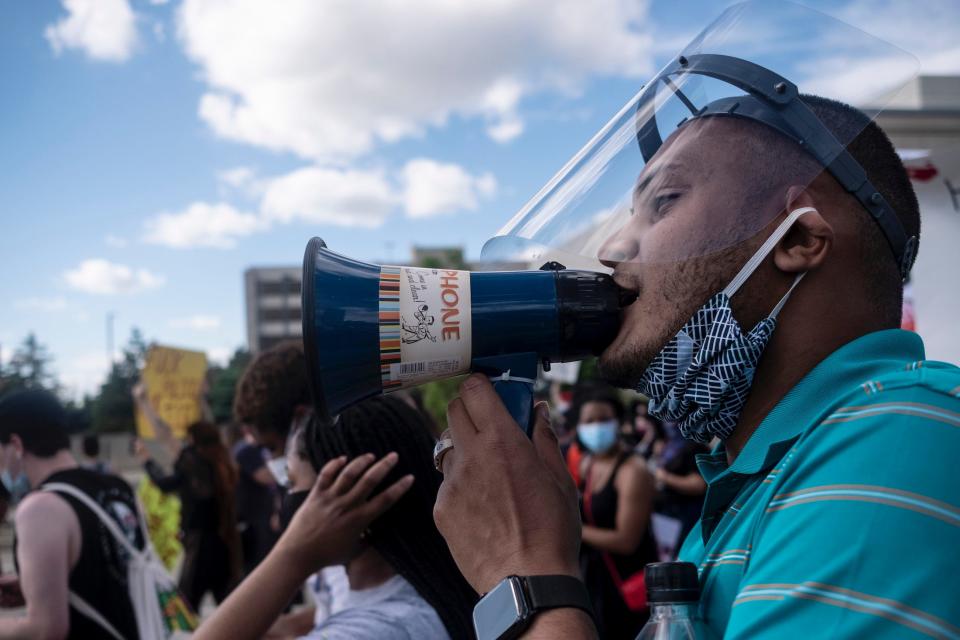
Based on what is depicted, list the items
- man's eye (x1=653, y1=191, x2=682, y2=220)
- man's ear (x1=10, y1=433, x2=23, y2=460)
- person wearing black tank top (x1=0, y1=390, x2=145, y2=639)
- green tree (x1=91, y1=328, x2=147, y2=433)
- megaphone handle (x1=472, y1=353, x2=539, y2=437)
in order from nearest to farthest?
1. man's eye (x1=653, y1=191, x2=682, y2=220)
2. megaphone handle (x1=472, y1=353, x2=539, y2=437)
3. person wearing black tank top (x1=0, y1=390, x2=145, y2=639)
4. man's ear (x1=10, y1=433, x2=23, y2=460)
5. green tree (x1=91, y1=328, x2=147, y2=433)

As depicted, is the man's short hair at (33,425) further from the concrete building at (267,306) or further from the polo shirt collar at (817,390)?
the concrete building at (267,306)

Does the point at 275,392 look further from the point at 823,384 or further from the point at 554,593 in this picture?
the point at 823,384

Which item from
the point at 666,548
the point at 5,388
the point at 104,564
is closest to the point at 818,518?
the point at 104,564

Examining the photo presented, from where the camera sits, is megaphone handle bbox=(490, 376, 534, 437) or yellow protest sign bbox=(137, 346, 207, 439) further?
yellow protest sign bbox=(137, 346, 207, 439)

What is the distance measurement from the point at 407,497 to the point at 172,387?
24.3ft

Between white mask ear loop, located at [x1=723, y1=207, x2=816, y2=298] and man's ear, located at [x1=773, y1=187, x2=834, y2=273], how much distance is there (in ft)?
0.04

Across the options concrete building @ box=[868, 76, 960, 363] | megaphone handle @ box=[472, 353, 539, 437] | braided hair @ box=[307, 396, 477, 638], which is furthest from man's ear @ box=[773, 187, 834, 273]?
concrete building @ box=[868, 76, 960, 363]

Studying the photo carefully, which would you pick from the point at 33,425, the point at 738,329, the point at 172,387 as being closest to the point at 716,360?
the point at 738,329

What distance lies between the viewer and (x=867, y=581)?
0.87m

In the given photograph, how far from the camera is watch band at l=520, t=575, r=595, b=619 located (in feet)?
3.73

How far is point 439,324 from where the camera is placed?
1453 millimetres

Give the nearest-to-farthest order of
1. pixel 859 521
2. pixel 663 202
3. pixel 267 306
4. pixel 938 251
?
pixel 859 521 → pixel 663 202 → pixel 938 251 → pixel 267 306

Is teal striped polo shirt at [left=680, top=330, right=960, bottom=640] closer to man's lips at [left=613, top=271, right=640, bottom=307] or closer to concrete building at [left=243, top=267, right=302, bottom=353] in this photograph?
man's lips at [left=613, top=271, right=640, bottom=307]

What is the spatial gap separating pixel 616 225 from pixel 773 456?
55cm
